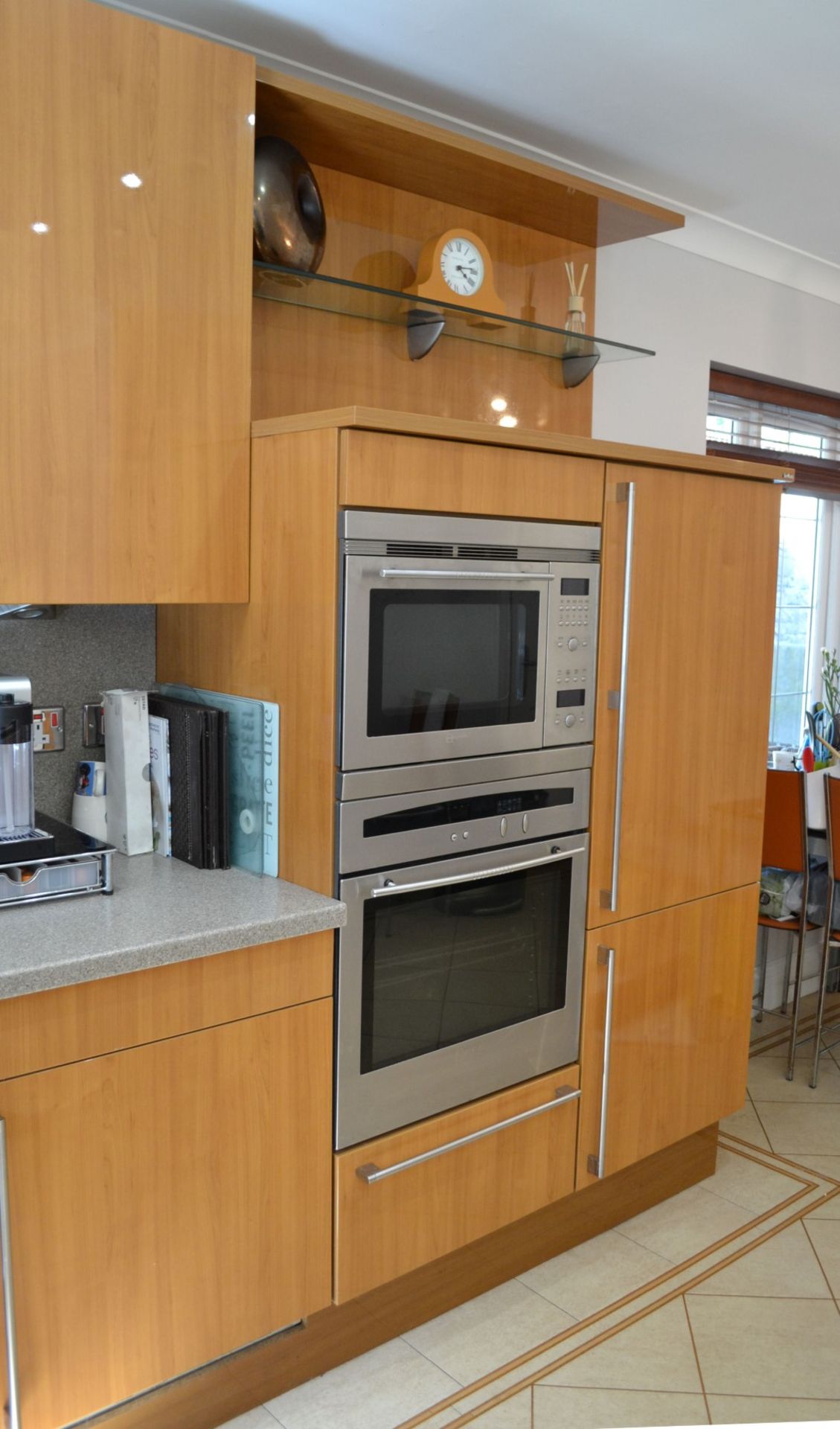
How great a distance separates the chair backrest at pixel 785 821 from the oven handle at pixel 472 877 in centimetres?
121

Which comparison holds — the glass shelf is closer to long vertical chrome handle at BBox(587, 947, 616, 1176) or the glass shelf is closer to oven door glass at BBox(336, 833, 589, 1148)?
oven door glass at BBox(336, 833, 589, 1148)

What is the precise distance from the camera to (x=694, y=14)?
2.08 metres

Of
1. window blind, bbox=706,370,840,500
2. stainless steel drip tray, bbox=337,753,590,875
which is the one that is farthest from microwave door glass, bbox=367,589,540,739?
window blind, bbox=706,370,840,500

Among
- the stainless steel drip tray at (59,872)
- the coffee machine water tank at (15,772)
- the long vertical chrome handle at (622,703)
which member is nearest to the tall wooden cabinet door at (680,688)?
the long vertical chrome handle at (622,703)

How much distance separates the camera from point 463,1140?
7.29ft

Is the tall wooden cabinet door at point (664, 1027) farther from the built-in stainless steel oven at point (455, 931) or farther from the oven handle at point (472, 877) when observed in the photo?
the oven handle at point (472, 877)

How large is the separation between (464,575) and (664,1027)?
1.22 m

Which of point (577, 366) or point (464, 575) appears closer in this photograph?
point (464, 575)

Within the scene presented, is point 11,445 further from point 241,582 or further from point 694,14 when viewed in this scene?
point 694,14

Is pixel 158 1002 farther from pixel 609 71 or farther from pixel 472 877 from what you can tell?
pixel 609 71

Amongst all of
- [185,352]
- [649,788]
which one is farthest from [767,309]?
[185,352]

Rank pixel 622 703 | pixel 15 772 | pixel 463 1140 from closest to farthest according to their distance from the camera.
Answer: pixel 15 772
pixel 463 1140
pixel 622 703

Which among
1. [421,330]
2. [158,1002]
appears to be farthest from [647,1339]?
[421,330]

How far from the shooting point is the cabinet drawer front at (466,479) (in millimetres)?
1930
